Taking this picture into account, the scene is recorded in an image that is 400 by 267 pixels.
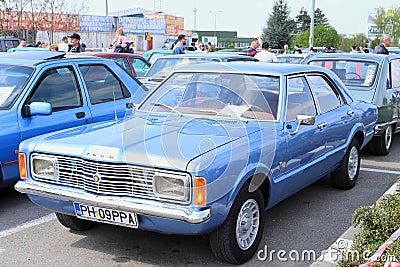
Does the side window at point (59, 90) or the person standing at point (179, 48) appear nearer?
the side window at point (59, 90)

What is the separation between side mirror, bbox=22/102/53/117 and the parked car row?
1 centimetres

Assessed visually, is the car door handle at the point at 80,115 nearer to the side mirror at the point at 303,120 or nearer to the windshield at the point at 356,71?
the side mirror at the point at 303,120

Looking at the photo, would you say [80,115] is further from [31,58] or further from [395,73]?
[395,73]

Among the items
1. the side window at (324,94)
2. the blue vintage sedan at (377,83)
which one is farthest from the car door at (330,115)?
the blue vintage sedan at (377,83)

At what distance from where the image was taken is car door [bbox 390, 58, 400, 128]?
8.63 metres

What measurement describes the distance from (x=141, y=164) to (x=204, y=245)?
4.02ft

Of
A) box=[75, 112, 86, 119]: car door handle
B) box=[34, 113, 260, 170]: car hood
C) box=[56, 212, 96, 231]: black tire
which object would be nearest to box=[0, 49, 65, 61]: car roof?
box=[75, 112, 86, 119]: car door handle

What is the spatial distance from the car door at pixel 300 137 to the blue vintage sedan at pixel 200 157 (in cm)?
1

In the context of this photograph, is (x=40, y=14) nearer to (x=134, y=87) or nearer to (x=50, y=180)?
(x=134, y=87)

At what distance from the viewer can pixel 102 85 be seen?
6750 millimetres

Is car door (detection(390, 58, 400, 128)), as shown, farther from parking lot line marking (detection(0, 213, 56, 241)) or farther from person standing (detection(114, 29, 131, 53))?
person standing (detection(114, 29, 131, 53))

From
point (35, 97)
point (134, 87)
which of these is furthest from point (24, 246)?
point (134, 87)

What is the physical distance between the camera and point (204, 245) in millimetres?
4617

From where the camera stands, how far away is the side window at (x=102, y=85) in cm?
652
